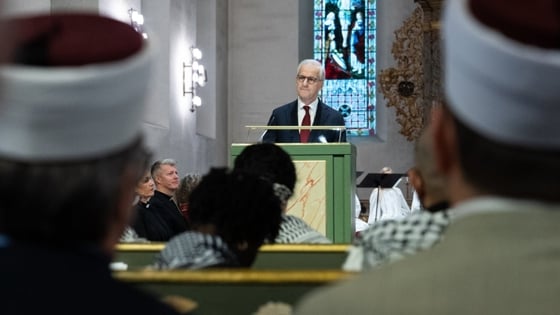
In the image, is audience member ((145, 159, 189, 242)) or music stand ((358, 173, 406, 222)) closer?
audience member ((145, 159, 189, 242))

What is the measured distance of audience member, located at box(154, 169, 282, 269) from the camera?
337cm

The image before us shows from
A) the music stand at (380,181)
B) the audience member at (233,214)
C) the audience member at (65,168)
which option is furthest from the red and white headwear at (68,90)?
the music stand at (380,181)

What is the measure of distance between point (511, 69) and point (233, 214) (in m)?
2.01

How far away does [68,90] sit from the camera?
149cm

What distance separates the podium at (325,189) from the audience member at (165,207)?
3.49 ft

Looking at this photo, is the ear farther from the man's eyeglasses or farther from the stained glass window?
the stained glass window

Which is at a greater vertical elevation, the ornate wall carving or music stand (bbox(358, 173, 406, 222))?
the ornate wall carving

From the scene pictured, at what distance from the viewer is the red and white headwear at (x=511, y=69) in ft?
4.69

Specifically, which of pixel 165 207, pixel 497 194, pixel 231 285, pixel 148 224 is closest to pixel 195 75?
pixel 165 207

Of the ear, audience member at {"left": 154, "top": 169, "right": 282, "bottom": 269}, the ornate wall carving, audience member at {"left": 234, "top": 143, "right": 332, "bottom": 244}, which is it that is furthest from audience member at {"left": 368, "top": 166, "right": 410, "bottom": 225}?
the ear

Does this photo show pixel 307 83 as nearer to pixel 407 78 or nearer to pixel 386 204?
pixel 386 204

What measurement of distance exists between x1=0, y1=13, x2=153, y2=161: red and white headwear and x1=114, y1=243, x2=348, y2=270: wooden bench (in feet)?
8.31

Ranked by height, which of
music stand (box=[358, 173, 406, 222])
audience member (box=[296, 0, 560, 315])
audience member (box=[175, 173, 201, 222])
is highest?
audience member (box=[296, 0, 560, 315])

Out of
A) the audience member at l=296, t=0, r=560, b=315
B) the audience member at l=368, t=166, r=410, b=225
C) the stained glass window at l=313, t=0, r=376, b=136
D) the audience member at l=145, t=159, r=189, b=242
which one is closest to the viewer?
the audience member at l=296, t=0, r=560, b=315
